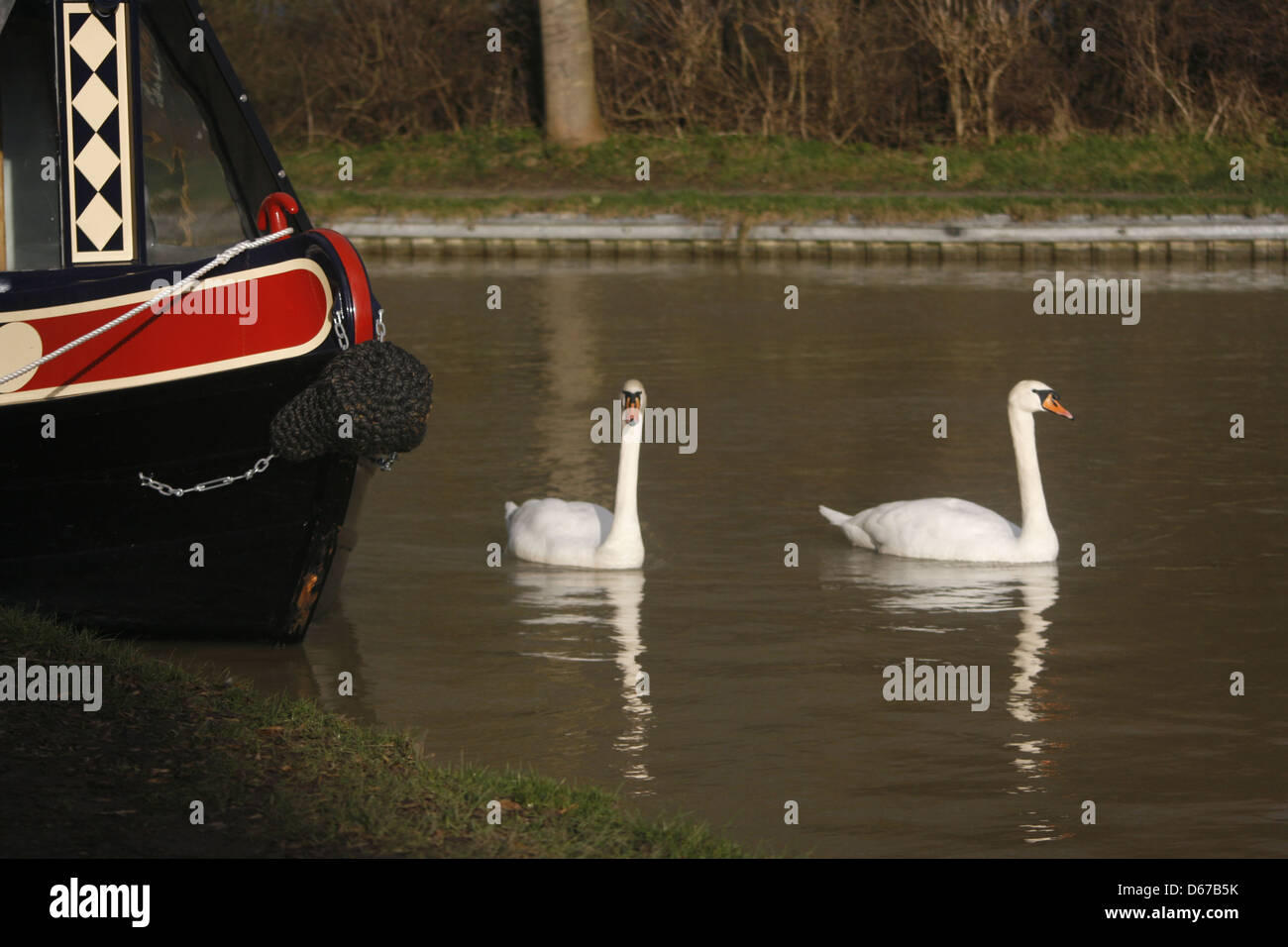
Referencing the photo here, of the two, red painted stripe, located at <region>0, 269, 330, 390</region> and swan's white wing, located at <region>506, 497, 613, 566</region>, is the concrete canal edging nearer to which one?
swan's white wing, located at <region>506, 497, 613, 566</region>

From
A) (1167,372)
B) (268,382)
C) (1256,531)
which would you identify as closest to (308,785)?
(268,382)

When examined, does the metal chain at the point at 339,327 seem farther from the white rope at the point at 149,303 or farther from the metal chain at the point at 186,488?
the metal chain at the point at 186,488

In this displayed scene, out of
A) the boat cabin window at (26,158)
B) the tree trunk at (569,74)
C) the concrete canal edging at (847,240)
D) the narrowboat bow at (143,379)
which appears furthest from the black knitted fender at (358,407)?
the tree trunk at (569,74)

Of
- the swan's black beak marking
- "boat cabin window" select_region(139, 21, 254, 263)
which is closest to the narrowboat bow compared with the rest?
"boat cabin window" select_region(139, 21, 254, 263)

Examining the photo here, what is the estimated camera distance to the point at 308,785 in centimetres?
605

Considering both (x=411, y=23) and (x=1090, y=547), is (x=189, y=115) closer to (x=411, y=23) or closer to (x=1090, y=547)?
(x=1090, y=547)

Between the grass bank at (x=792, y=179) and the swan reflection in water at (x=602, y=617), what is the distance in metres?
14.7

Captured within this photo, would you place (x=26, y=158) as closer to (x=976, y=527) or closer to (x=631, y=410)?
(x=631, y=410)

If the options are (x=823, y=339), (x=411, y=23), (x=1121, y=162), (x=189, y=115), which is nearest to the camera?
(x=189, y=115)

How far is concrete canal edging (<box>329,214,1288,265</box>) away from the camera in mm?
22734

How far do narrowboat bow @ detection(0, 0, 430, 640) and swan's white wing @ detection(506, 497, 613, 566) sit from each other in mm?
1392

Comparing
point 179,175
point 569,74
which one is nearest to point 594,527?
point 179,175
